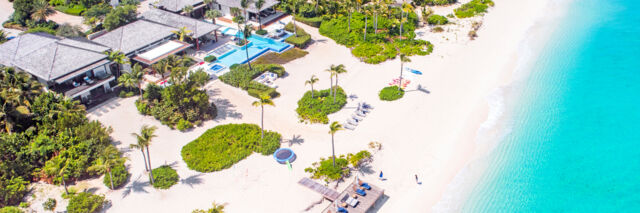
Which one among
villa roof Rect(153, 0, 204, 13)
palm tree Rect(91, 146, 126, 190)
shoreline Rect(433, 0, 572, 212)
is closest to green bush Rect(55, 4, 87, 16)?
villa roof Rect(153, 0, 204, 13)

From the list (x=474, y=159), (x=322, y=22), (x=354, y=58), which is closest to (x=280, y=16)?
(x=322, y=22)

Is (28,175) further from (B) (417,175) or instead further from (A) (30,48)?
(B) (417,175)

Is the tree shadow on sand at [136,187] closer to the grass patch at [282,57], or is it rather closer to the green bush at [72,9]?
the grass patch at [282,57]

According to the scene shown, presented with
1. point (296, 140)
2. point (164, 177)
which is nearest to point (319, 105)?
point (296, 140)

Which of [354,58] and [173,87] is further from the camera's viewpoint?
[354,58]

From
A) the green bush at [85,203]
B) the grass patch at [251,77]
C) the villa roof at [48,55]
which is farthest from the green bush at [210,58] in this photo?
the green bush at [85,203]

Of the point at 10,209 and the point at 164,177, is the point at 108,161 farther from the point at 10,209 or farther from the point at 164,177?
the point at 10,209

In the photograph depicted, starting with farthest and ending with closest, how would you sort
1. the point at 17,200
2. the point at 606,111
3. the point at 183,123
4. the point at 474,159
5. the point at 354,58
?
the point at 354,58 < the point at 606,111 < the point at 183,123 < the point at 474,159 < the point at 17,200
